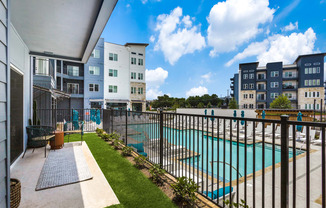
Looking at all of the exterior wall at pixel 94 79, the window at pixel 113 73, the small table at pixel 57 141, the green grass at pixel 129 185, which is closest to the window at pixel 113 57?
the exterior wall at pixel 94 79

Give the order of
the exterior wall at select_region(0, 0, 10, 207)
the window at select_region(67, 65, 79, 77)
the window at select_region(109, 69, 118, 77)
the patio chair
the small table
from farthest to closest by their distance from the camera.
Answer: the window at select_region(109, 69, 118, 77), the window at select_region(67, 65, 79, 77), the small table, the patio chair, the exterior wall at select_region(0, 0, 10, 207)

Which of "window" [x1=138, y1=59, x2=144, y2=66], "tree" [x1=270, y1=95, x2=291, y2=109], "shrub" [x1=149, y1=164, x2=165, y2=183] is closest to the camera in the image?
"shrub" [x1=149, y1=164, x2=165, y2=183]

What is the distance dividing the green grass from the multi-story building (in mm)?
37379

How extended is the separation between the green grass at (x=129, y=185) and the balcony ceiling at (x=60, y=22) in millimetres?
3350

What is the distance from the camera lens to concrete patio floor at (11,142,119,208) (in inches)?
105

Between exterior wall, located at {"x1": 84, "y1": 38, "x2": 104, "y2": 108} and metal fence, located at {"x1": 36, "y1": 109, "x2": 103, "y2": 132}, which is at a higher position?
exterior wall, located at {"x1": 84, "y1": 38, "x2": 104, "y2": 108}

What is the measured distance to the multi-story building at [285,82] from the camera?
107 ft

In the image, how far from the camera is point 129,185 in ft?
10.5

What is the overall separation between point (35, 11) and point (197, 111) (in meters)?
21.7

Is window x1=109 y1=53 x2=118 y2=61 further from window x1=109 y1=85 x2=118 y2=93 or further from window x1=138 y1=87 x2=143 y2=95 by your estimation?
window x1=138 y1=87 x2=143 y2=95

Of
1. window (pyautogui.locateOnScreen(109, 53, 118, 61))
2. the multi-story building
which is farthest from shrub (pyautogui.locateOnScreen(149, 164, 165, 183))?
the multi-story building

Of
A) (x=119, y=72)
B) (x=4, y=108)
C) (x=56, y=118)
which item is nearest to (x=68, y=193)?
(x=4, y=108)

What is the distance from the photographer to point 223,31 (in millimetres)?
23219

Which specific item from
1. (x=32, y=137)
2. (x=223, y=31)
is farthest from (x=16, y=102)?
(x=223, y=31)
